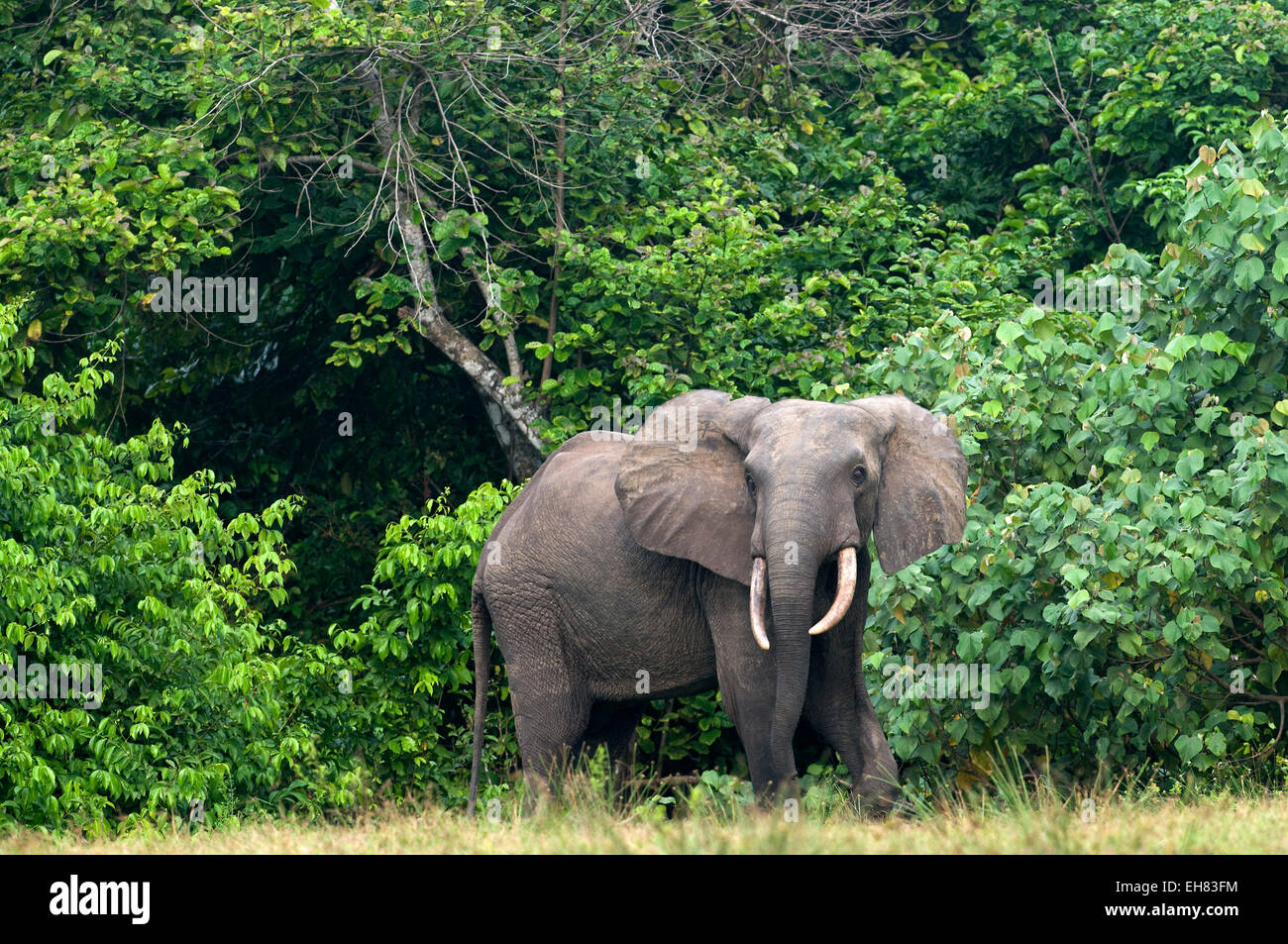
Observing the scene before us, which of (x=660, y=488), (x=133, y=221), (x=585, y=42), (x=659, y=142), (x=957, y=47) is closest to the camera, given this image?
(x=660, y=488)

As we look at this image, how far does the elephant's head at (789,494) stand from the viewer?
7.25 m

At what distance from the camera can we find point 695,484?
7957 millimetres

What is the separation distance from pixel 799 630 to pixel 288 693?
4.79 m

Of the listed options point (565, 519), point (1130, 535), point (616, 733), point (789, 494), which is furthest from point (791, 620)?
point (1130, 535)

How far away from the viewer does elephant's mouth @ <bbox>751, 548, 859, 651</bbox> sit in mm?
7199

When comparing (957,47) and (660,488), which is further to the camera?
(957,47)

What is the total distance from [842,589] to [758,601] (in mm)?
367

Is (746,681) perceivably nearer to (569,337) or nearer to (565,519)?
(565,519)

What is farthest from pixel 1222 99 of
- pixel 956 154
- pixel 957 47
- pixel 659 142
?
pixel 659 142

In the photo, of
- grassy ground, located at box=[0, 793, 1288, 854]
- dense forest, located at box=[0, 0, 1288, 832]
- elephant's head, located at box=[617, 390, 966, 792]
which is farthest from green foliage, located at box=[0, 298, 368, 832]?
elephant's head, located at box=[617, 390, 966, 792]

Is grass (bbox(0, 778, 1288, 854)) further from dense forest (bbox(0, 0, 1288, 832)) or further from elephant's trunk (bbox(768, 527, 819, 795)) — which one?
dense forest (bbox(0, 0, 1288, 832))

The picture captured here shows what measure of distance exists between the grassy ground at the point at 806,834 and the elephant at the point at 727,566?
0.59 metres

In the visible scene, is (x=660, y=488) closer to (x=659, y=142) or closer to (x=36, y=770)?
(x=36, y=770)

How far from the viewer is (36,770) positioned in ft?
29.2
